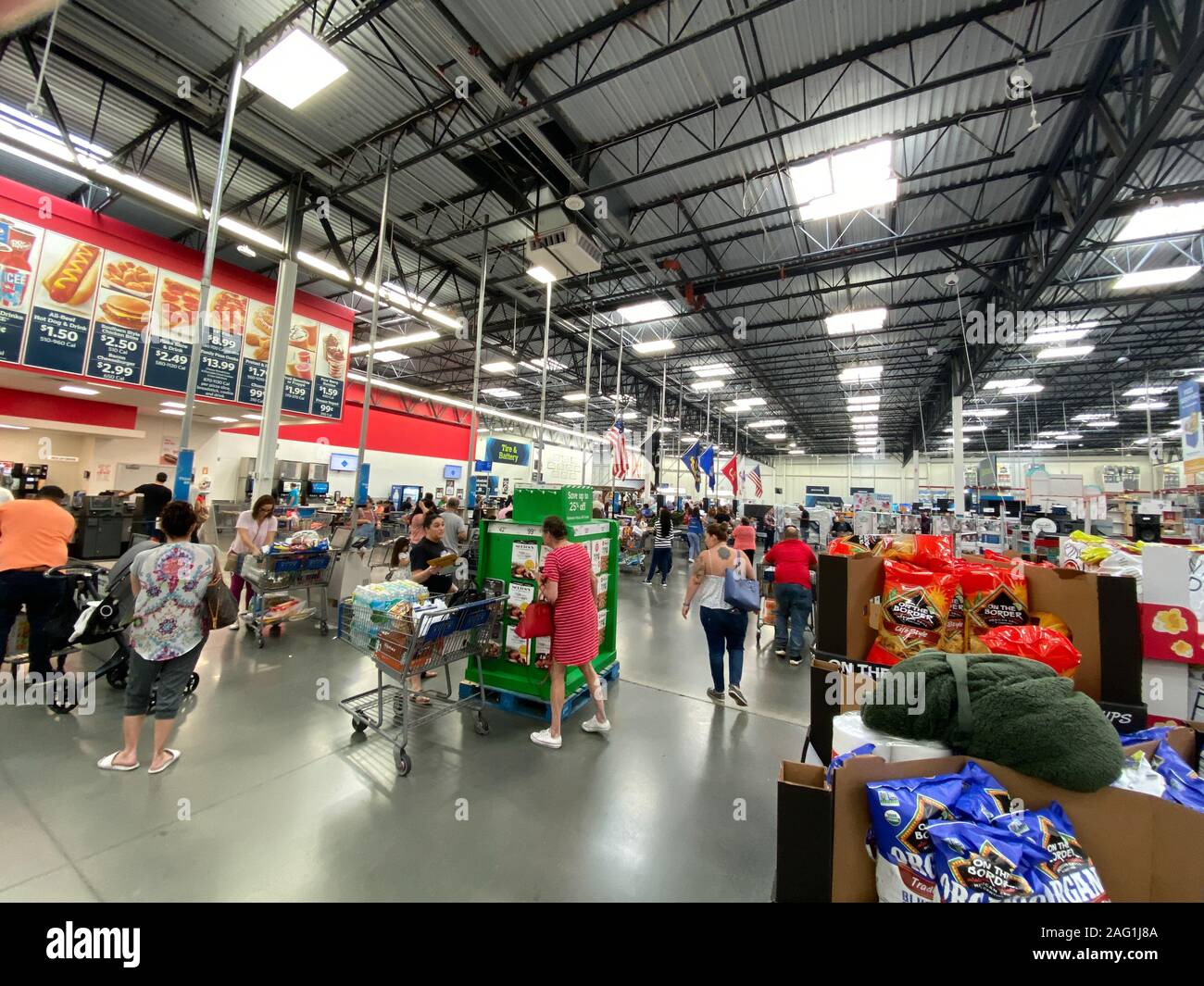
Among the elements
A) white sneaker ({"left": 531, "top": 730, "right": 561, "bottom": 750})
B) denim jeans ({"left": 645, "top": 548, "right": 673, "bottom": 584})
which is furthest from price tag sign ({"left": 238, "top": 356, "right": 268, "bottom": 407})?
white sneaker ({"left": 531, "top": 730, "right": 561, "bottom": 750})

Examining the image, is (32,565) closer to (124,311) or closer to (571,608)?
(571,608)

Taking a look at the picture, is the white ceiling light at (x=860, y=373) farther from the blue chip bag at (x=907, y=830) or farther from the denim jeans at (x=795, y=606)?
the blue chip bag at (x=907, y=830)

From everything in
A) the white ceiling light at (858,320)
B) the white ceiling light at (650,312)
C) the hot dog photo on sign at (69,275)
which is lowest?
the hot dog photo on sign at (69,275)

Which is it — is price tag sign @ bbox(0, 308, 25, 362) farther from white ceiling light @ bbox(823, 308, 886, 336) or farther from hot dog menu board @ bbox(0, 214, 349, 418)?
white ceiling light @ bbox(823, 308, 886, 336)

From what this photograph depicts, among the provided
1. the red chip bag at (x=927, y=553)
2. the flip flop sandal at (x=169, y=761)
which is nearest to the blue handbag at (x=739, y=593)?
the red chip bag at (x=927, y=553)

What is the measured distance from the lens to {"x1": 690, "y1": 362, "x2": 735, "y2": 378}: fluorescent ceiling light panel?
558 inches

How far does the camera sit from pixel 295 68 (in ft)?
14.9

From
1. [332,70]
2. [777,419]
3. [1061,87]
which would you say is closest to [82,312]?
[332,70]

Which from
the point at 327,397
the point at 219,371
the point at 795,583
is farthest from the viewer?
the point at 327,397

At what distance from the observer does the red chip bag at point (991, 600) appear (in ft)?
6.84

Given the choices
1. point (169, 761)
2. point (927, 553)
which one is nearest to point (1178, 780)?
point (927, 553)

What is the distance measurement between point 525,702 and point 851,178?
293 inches

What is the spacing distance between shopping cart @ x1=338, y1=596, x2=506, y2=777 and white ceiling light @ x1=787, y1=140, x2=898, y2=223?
640 cm

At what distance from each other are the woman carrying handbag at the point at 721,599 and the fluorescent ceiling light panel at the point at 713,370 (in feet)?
35.2
